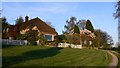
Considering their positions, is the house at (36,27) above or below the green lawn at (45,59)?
above

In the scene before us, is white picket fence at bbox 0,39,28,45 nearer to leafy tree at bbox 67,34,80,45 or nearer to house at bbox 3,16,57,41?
house at bbox 3,16,57,41

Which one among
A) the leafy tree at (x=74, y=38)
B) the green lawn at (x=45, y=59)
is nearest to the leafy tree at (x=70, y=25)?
the leafy tree at (x=74, y=38)

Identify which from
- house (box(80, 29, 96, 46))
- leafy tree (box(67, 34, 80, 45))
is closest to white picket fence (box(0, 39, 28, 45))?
leafy tree (box(67, 34, 80, 45))

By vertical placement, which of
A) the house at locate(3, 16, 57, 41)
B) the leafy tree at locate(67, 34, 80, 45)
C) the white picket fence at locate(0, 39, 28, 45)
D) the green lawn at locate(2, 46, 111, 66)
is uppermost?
the house at locate(3, 16, 57, 41)

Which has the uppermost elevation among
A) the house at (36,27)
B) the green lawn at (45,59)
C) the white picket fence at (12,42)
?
the house at (36,27)

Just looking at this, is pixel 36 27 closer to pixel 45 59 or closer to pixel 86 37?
pixel 86 37

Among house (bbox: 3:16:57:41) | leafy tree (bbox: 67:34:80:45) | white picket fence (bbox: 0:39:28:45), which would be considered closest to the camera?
white picket fence (bbox: 0:39:28:45)

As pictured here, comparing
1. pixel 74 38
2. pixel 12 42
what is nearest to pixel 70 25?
pixel 74 38

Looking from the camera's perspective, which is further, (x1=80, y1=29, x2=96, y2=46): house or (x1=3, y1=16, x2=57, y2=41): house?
(x1=80, y1=29, x2=96, y2=46): house

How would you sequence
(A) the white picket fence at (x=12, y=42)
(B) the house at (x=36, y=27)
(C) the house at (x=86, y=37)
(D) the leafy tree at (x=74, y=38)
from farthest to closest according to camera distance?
(C) the house at (x=86, y=37)
(D) the leafy tree at (x=74, y=38)
(B) the house at (x=36, y=27)
(A) the white picket fence at (x=12, y=42)

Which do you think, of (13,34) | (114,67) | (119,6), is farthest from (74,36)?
(114,67)

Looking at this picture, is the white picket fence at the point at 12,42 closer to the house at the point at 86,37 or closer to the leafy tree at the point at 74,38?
the leafy tree at the point at 74,38

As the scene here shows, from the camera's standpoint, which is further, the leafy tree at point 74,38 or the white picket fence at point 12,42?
the leafy tree at point 74,38

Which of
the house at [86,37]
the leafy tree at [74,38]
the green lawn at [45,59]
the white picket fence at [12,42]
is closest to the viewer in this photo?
the green lawn at [45,59]
